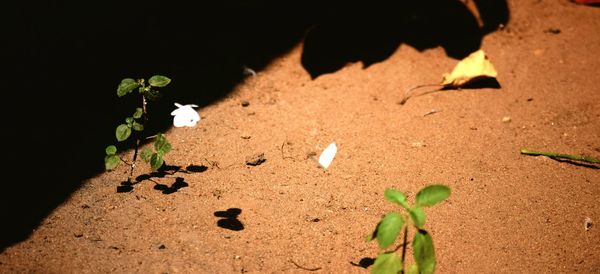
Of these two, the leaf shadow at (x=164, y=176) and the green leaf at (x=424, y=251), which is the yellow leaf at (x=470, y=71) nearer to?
the green leaf at (x=424, y=251)

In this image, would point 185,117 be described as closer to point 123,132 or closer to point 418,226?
point 123,132

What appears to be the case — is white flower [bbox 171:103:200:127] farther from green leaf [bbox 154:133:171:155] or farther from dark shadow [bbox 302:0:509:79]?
dark shadow [bbox 302:0:509:79]

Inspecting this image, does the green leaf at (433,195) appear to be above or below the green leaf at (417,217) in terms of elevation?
above

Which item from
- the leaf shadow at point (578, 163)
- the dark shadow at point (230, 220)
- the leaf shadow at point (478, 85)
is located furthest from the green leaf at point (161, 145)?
the leaf shadow at point (578, 163)

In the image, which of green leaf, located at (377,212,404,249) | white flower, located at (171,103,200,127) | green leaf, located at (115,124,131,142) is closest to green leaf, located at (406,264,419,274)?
green leaf, located at (377,212,404,249)

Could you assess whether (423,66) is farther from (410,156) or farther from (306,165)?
(306,165)

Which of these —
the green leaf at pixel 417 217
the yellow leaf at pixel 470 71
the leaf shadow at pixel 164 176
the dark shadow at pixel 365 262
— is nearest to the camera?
the green leaf at pixel 417 217
